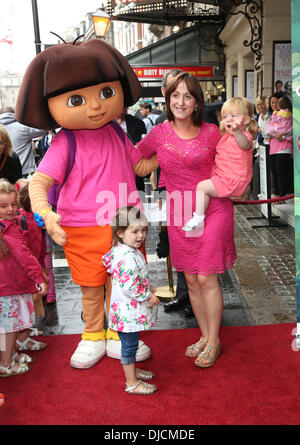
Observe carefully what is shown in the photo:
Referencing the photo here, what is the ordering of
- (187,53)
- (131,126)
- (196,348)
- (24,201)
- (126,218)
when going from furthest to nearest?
(187,53)
(131,126)
(24,201)
(196,348)
(126,218)

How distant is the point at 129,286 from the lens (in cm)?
276

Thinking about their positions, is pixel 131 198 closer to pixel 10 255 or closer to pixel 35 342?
pixel 10 255

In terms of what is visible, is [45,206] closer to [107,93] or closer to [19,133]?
[107,93]

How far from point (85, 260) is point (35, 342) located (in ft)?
2.83

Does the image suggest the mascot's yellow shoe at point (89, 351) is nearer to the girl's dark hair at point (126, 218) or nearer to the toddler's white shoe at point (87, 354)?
the toddler's white shoe at point (87, 354)

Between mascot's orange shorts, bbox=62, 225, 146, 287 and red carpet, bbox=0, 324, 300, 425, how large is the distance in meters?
0.63

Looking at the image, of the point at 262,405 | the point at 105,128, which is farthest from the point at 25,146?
the point at 262,405

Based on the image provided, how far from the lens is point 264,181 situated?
741cm

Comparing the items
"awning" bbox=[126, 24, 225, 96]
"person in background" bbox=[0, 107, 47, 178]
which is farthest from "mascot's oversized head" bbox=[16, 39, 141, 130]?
"awning" bbox=[126, 24, 225, 96]

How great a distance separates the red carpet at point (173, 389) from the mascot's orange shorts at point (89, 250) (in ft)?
2.07

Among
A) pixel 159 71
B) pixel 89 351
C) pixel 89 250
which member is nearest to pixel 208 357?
pixel 89 351

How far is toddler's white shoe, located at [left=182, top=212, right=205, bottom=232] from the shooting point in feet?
10.00

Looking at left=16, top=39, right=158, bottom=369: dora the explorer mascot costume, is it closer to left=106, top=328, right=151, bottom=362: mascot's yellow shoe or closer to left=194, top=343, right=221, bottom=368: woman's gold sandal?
left=106, top=328, right=151, bottom=362: mascot's yellow shoe

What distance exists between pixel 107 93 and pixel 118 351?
1781 millimetres
